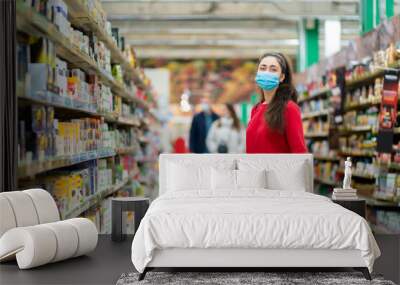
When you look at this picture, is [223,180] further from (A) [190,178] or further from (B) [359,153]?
(B) [359,153]

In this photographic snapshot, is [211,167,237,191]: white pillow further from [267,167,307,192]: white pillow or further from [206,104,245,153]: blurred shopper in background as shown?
[206,104,245,153]: blurred shopper in background

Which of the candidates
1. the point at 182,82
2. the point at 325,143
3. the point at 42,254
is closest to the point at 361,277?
the point at 42,254

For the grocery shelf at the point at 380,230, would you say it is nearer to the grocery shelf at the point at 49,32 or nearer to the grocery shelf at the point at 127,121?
the grocery shelf at the point at 127,121

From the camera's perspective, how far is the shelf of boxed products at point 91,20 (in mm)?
5803

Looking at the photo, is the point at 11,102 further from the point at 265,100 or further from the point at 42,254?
the point at 265,100

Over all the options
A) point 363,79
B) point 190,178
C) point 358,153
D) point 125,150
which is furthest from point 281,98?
point 358,153

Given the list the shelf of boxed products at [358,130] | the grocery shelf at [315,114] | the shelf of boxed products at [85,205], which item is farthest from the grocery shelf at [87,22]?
the grocery shelf at [315,114]

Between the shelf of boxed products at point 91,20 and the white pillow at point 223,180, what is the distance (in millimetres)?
1829

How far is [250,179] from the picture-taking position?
557 cm

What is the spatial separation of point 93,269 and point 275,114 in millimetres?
2199

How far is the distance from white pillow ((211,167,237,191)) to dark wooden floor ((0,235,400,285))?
34.8 inches

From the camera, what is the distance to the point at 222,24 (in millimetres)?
15664

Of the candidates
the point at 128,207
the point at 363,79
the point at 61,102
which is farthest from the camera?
the point at 363,79

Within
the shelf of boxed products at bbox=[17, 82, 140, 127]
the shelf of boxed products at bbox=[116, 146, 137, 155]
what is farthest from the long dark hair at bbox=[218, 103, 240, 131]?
the shelf of boxed products at bbox=[17, 82, 140, 127]
